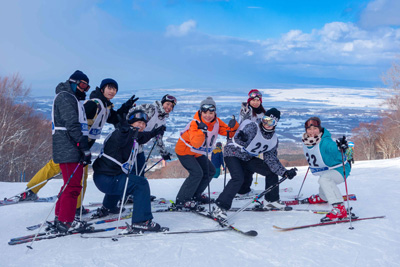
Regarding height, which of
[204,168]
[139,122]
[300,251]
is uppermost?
[139,122]

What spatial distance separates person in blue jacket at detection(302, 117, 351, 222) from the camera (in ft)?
16.6

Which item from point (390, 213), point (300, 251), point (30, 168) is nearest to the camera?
point (300, 251)

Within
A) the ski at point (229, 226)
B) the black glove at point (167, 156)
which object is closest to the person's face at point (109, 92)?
the black glove at point (167, 156)

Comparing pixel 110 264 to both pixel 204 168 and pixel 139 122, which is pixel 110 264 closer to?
pixel 139 122

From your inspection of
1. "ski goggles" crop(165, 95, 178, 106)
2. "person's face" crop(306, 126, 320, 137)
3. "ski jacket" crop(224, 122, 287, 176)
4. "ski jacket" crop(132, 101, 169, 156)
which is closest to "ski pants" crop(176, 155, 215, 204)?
"ski jacket" crop(224, 122, 287, 176)

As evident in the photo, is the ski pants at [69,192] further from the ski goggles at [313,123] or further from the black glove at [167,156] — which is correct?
the ski goggles at [313,123]

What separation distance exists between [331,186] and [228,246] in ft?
6.40

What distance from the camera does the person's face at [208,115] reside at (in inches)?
210

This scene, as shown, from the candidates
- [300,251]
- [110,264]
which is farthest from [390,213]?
[110,264]

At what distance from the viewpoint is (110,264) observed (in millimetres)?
3512

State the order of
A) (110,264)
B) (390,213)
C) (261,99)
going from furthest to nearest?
1. (261,99)
2. (390,213)
3. (110,264)

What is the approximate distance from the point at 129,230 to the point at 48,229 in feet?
3.43

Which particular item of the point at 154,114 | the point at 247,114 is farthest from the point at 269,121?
the point at 154,114

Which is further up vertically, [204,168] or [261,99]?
[261,99]
